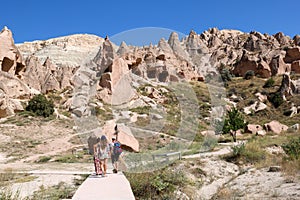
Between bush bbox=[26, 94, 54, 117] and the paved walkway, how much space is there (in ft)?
48.4

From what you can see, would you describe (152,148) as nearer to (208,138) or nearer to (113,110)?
(208,138)

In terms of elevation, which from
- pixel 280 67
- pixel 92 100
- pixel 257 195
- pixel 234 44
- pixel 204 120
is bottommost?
pixel 257 195

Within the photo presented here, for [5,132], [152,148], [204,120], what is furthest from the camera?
[204,120]

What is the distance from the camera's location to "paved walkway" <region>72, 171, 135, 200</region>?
19.6ft

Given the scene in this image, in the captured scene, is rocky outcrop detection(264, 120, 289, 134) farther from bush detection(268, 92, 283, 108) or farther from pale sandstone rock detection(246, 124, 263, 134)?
bush detection(268, 92, 283, 108)

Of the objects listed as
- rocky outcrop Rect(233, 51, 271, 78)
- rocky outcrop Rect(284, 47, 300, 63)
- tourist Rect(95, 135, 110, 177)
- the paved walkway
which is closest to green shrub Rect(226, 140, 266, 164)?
tourist Rect(95, 135, 110, 177)

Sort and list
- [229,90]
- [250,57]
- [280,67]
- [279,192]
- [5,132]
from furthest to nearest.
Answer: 1. [250,57]
2. [280,67]
3. [229,90]
4. [5,132]
5. [279,192]

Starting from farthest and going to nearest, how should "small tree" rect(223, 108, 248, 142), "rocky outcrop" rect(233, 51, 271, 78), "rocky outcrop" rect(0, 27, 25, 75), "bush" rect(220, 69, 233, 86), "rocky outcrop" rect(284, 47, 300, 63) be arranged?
"rocky outcrop" rect(284, 47, 300, 63)
"rocky outcrop" rect(233, 51, 271, 78)
"bush" rect(220, 69, 233, 86)
"rocky outcrop" rect(0, 27, 25, 75)
"small tree" rect(223, 108, 248, 142)

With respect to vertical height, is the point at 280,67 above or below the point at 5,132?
above

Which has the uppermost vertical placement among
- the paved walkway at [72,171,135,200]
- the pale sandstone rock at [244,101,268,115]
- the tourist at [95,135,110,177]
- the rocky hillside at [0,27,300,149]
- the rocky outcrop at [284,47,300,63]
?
the rocky outcrop at [284,47,300,63]

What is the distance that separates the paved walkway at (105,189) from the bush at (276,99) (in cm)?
3207

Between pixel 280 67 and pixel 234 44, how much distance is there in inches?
1302

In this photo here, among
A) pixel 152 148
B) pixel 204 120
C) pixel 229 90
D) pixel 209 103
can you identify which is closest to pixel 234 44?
pixel 229 90

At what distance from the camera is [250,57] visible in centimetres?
5144
